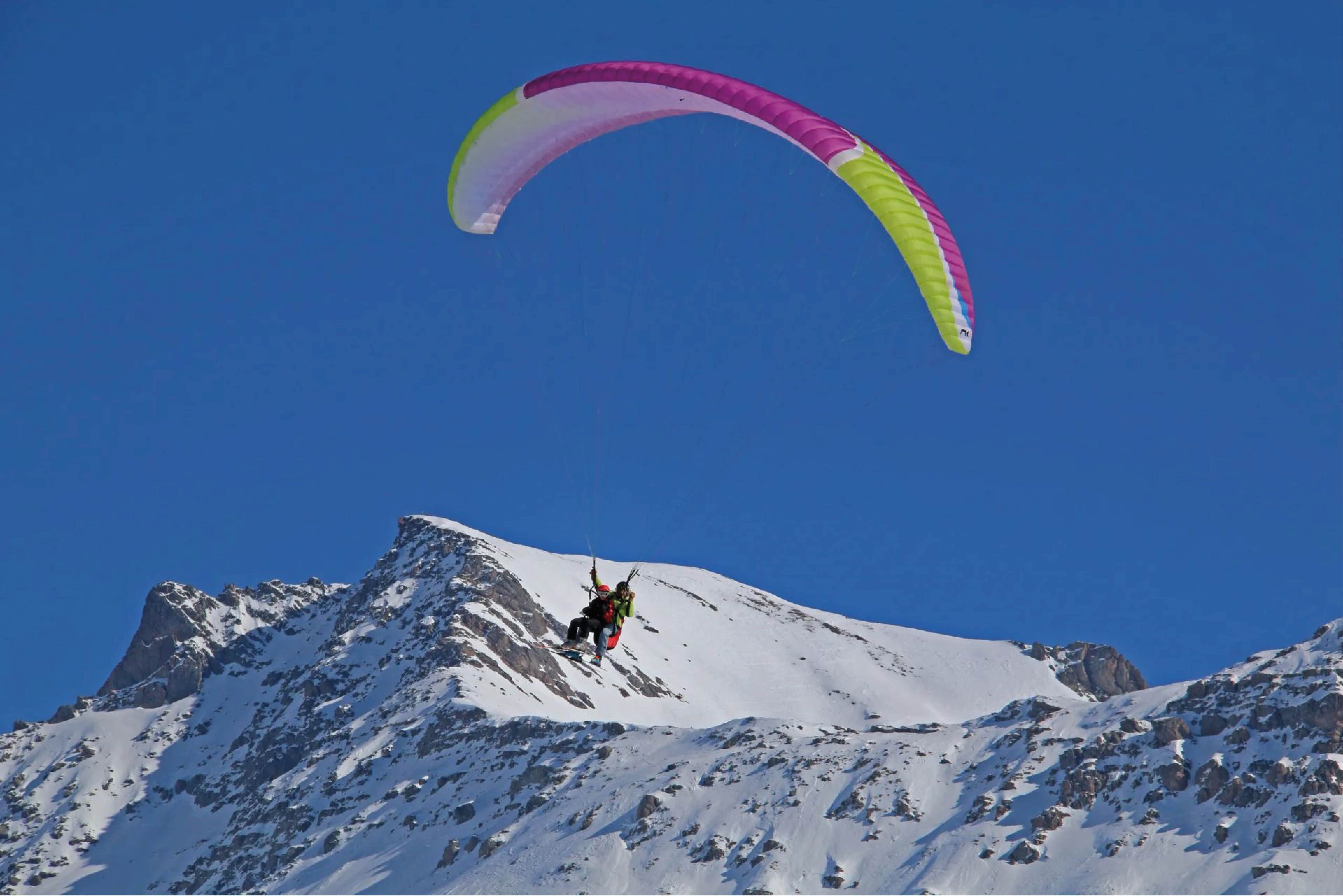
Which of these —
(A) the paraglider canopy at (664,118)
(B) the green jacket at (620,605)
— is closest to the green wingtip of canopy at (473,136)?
(A) the paraglider canopy at (664,118)

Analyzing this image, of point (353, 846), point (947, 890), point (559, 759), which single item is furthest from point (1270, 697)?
point (353, 846)

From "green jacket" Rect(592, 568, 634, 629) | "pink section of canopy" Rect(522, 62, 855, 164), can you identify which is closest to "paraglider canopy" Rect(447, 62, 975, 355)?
"pink section of canopy" Rect(522, 62, 855, 164)

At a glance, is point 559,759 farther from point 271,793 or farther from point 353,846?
point 271,793

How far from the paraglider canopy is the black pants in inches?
394

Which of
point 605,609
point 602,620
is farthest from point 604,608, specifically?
point 602,620

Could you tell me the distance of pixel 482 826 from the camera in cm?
16012

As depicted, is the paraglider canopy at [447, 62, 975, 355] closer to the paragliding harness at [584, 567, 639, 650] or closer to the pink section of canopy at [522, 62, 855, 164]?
the pink section of canopy at [522, 62, 855, 164]

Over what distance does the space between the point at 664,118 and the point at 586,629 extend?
11577 mm

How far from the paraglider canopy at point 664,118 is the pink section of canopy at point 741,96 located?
0.02m

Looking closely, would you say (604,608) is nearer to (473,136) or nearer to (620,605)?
(620,605)

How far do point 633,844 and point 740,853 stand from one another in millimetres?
9552

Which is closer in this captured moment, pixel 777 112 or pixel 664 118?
pixel 777 112

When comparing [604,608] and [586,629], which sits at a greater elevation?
[604,608]

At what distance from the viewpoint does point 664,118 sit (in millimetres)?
39812
